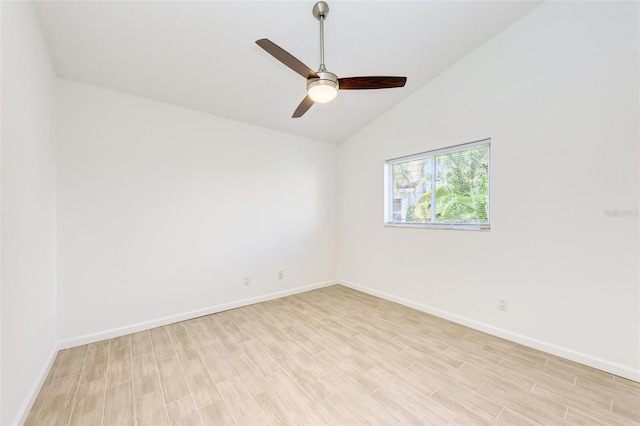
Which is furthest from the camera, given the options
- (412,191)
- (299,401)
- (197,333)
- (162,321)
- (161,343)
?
(412,191)

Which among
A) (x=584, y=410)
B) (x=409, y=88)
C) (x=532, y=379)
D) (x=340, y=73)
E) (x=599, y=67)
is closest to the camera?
(x=584, y=410)

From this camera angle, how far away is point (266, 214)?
367 centimetres

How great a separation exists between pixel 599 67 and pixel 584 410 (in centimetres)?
250

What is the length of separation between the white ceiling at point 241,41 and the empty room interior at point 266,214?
0.02m

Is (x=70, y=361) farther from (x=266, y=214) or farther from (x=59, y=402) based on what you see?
(x=266, y=214)

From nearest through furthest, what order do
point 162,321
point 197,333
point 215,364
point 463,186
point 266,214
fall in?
point 215,364
point 197,333
point 162,321
point 463,186
point 266,214

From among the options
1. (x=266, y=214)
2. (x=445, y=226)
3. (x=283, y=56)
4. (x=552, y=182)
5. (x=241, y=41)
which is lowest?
(x=445, y=226)

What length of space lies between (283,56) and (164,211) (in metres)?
2.21

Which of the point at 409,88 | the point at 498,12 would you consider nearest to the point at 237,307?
the point at 409,88

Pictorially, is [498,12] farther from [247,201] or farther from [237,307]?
[237,307]

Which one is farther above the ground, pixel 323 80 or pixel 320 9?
pixel 320 9

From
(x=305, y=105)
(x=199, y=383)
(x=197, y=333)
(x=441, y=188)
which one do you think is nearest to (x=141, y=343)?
(x=197, y=333)

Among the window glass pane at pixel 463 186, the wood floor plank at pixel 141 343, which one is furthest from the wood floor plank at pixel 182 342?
the window glass pane at pixel 463 186

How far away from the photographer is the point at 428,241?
3189 mm
